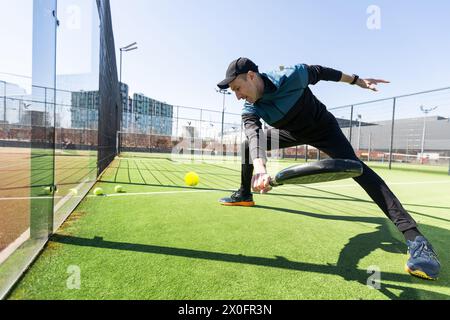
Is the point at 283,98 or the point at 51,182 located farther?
the point at 51,182

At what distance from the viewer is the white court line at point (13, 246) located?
1.89 metres

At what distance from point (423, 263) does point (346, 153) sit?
46.7 inches

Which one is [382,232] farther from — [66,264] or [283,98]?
[66,264]

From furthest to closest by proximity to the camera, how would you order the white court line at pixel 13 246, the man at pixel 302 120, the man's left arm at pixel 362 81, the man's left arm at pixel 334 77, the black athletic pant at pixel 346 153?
the man's left arm at pixel 362 81
the man's left arm at pixel 334 77
the black athletic pant at pixel 346 153
the man at pixel 302 120
the white court line at pixel 13 246

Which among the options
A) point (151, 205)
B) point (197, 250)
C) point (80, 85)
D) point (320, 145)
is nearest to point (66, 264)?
point (197, 250)

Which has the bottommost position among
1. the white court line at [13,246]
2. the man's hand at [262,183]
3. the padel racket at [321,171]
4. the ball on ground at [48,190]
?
the white court line at [13,246]

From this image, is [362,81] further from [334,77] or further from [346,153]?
[346,153]

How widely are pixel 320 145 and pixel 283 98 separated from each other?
849mm

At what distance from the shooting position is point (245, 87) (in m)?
2.30

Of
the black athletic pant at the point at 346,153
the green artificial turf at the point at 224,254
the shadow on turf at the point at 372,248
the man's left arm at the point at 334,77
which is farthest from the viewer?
the man's left arm at the point at 334,77

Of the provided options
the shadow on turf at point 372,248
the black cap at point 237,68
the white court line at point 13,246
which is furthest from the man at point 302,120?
the white court line at point 13,246

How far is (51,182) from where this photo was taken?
261cm

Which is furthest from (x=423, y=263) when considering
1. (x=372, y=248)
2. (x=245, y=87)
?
(x=245, y=87)

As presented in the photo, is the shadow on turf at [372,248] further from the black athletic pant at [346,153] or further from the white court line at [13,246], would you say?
the white court line at [13,246]
